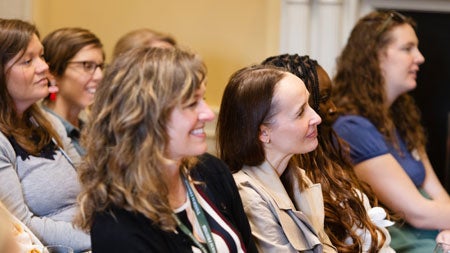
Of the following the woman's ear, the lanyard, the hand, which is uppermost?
the woman's ear

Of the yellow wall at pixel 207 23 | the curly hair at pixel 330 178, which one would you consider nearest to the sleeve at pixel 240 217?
the curly hair at pixel 330 178

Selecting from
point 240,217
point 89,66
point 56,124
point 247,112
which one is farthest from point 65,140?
point 240,217

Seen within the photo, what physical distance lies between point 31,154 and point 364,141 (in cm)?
122

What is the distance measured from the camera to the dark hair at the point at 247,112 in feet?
6.05

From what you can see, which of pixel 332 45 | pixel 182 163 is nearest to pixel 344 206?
pixel 182 163

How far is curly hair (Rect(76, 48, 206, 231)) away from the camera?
1462 millimetres

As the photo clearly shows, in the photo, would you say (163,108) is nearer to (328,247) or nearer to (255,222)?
(255,222)

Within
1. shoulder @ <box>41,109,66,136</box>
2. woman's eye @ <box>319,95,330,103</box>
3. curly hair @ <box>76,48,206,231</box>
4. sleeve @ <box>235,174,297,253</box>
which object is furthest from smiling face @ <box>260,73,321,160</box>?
shoulder @ <box>41,109,66,136</box>

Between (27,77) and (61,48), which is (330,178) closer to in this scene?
(27,77)

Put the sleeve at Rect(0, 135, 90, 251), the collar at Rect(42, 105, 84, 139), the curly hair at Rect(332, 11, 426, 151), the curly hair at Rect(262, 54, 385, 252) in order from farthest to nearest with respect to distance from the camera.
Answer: the curly hair at Rect(332, 11, 426, 151)
the collar at Rect(42, 105, 84, 139)
the curly hair at Rect(262, 54, 385, 252)
the sleeve at Rect(0, 135, 90, 251)

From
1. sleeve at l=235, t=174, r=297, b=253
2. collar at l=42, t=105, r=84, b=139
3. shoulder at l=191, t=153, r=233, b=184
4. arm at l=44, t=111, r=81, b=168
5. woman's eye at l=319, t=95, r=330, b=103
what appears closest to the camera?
shoulder at l=191, t=153, r=233, b=184

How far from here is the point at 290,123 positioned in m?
1.88

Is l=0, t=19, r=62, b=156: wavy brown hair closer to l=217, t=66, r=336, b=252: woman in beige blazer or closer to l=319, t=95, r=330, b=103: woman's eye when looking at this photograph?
l=217, t=66, r=336, b=252: woman in beige blazer

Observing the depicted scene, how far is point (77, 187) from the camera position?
2.18 meters
